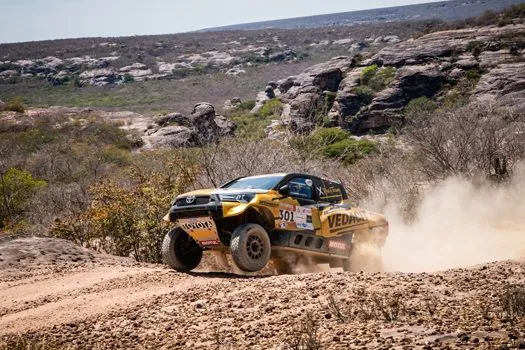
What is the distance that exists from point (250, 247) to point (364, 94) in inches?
2235

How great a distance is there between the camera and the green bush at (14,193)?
32.9 meters

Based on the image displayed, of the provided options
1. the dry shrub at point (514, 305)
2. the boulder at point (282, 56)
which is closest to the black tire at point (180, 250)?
the dry shrub at point (514, 305)

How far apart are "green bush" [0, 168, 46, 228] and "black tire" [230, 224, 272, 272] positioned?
24314 millimetres

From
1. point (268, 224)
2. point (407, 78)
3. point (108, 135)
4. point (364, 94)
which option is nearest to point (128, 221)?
point (268, 224)

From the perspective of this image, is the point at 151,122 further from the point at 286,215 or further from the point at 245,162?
the point at 286,215

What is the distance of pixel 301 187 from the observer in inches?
482

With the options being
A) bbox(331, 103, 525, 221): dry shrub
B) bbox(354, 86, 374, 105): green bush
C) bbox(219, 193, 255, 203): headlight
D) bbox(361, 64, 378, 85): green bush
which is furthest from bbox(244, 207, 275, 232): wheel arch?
bbox(361, 64, 378, 85): green bush

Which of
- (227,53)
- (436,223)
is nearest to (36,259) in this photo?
(436,223)

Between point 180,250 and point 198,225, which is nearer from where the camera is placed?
point 198,225

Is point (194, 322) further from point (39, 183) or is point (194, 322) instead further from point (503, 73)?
point (503, 73)

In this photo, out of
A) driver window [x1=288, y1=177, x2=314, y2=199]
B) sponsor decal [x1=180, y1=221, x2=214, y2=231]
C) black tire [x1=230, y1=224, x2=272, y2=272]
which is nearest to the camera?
black tire [x1=230, y1=224, x2=272, y2=272]

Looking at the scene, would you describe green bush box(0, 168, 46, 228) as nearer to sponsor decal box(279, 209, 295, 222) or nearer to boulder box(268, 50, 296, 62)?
sponsor decal box(279, 209, 295, 222)

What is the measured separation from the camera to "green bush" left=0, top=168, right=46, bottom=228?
108 feet

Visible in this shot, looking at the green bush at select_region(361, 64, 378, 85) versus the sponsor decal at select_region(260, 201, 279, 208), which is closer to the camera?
the sponsor decal at select_region(260, 201, 279, 208)
